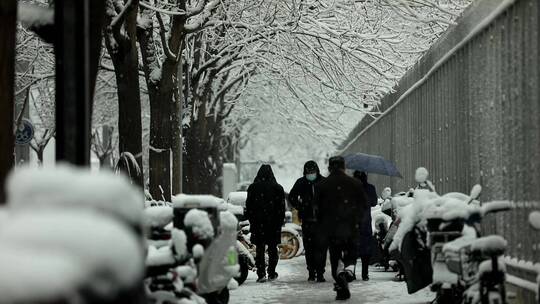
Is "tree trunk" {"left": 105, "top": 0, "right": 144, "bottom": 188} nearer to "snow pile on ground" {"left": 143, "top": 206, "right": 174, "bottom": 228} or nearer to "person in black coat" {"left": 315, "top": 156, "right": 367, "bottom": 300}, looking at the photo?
"person in black coat" {"left": 315, "top": 156, "right": 367, "bottom": 300}

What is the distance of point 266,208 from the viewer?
1798 cm

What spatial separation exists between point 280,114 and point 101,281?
126ft

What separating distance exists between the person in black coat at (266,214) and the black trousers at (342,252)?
3521 millimetres

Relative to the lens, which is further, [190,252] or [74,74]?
[190,252]

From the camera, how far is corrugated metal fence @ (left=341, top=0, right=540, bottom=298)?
9.93 meters

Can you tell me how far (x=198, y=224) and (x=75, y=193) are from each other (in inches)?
238

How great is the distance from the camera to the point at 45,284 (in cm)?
299

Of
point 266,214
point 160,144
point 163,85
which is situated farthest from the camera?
point 163,85

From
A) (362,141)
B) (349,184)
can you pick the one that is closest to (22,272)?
(349,184)

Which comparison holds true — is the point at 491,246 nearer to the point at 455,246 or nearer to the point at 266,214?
the point at 455,246

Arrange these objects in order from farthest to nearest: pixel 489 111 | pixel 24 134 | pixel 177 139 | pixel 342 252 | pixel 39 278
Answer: pixel 24 134 → pixel 177 139 → pixel 342 252 → pixel 489 111 → pixel 39 278

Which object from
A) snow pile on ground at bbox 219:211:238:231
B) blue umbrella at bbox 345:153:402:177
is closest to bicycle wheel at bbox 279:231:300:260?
blue umbrella at bbox 345:153:402:177

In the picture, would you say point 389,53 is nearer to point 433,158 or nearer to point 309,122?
point 433,158

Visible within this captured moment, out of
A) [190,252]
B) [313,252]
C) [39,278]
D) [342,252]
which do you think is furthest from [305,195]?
[39,278]
